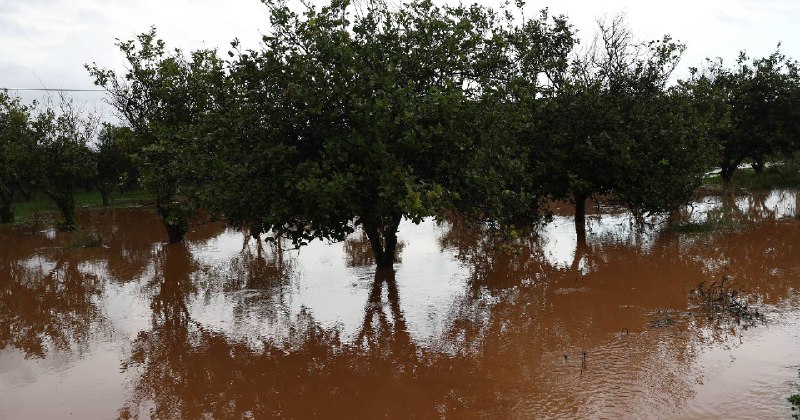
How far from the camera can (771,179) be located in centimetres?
2905

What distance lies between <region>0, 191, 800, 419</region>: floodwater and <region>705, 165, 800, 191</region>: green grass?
13378 millimetres

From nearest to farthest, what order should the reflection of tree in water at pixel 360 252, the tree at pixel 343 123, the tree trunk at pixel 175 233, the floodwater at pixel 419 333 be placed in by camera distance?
the floodwater at pixel 419 333, the tree at pixel 343 123, the reflection of tree in water at pixel 360 252, the tree trunk at pixel 175 233

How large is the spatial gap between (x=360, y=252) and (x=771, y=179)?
23003 mm

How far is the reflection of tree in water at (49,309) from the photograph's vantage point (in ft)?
32.3

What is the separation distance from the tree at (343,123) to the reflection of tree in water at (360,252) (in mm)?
3604

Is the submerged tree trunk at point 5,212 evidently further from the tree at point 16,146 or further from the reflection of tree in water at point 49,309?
the reflection of tree in water at point 49,309

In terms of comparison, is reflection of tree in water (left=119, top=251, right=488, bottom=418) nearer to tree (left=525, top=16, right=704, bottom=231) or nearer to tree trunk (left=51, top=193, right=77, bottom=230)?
tree (left=525, top=16, right=704, bottom=231)

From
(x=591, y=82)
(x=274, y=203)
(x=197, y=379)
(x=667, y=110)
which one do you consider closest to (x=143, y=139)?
(x=274, y=203)

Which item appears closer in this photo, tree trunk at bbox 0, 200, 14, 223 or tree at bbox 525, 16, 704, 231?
tree at bbox 525, 16, 704, 231

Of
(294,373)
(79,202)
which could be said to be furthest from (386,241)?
(79,202)

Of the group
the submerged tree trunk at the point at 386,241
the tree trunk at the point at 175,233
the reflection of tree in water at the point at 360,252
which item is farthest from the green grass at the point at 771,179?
the tree trunk at the point at 175,233

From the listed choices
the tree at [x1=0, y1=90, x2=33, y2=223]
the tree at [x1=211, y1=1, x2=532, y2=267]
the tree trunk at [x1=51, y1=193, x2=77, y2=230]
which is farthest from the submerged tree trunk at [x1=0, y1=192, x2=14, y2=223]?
the tree at [x1=211, y1=1, x2=532, y2=267]

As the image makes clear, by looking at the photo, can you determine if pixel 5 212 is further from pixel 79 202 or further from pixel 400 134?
pixel 400 134

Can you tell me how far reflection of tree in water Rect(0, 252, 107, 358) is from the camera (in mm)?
9836
